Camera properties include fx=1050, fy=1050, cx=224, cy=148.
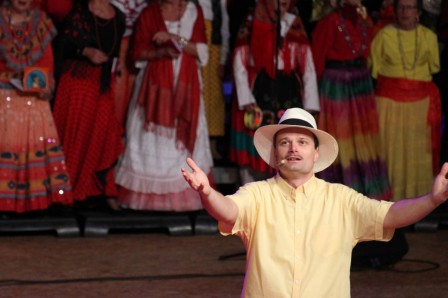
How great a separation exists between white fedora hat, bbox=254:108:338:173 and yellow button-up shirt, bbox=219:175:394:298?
131 mm

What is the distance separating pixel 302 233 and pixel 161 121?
3.57 meters

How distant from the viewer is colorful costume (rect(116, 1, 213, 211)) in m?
7.25

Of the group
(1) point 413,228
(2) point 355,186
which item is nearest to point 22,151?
(2) point 355,186

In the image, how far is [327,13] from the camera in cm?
760

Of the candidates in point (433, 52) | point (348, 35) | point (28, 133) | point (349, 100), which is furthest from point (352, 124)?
point (28, 133)

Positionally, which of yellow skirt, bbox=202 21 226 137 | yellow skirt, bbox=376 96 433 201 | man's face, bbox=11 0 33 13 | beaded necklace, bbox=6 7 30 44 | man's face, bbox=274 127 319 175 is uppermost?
man's face, bbox=11 0 33 13

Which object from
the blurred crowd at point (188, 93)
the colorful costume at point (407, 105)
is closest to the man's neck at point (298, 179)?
the blurred crowd at point (188, 93)

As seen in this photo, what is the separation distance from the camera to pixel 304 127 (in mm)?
3781

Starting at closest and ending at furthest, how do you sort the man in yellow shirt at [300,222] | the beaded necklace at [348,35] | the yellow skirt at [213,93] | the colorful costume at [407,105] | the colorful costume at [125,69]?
the man in yellow shirt at [300,222] < the colorful costume at [125,69] < the beaded necklace at [348,35] < the yellow skirt at [213,93] < the colorful costume at [407,105]

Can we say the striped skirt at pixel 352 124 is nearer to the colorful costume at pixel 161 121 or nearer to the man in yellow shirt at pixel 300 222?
the colorful costume at pixel 161 121

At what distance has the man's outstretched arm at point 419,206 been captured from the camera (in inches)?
140

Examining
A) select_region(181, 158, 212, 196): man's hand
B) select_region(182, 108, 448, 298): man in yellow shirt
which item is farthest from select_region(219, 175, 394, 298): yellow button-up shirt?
select_region(181, 158, 212, 196): man's hand

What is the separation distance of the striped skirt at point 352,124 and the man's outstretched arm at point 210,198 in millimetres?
3918

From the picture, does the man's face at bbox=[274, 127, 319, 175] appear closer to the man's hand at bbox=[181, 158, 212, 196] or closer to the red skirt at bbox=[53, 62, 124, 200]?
the man's hand at bbox=[181, 158, 212, 196]
